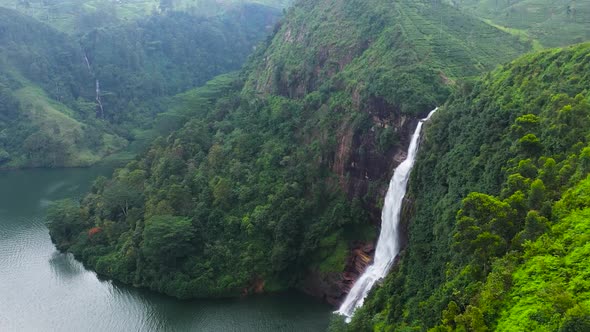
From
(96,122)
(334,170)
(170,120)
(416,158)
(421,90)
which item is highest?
(421,90)

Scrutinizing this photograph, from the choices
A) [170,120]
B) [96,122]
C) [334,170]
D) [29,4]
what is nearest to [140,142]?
[170,120]

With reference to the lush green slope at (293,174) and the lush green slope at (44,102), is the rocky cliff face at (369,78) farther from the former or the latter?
the lush green slope at (44,102)

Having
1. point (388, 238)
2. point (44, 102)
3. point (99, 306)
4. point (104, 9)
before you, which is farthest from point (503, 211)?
point (104, 9)

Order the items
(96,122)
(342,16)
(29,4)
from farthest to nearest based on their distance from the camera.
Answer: (29,4), (96,122), (342,16)

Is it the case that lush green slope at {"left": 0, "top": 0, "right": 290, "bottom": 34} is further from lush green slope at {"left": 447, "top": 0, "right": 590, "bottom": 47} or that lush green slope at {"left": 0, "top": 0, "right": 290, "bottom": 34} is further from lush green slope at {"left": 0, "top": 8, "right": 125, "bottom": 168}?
lush green slope at {"left": 447, "top": 0, "right": 590, "bottom": 47}

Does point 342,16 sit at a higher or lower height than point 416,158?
higher

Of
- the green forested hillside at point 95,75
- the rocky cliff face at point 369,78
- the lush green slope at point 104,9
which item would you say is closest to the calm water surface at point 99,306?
the rocky cliff face at point 369,78

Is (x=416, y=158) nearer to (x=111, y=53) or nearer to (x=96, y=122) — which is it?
(x=96, y=122)

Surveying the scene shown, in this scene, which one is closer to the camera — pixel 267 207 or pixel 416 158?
pixel 416 158
